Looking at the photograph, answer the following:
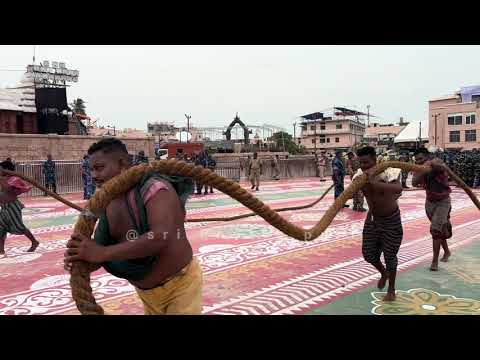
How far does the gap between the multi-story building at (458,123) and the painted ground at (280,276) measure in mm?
38622

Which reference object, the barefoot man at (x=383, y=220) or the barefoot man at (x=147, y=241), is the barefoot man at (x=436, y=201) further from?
the barefoot man at (x=147, y=241)

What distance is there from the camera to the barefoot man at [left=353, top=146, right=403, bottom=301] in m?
3.86

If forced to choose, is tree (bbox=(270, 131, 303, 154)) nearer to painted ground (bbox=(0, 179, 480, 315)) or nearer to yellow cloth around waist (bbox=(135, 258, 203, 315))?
painted ground (bbox=(0, 179, 480, 315))

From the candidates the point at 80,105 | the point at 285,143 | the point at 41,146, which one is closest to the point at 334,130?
the point at 285,143

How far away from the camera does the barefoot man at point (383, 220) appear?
386 cm

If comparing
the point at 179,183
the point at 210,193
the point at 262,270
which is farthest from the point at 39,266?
the point at 210,193

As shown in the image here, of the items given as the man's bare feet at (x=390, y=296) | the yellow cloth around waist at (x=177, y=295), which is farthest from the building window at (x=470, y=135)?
the yellow cloth around waist at (x=177, y=295)

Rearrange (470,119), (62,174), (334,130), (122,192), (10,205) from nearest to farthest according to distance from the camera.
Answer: (122,192)
(10,205)
(62,174)
(470,119)
(334,130)

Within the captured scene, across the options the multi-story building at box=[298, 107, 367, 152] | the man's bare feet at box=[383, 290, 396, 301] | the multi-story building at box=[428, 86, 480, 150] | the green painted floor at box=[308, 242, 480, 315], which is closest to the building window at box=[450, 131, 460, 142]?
the multi-story building at box=[428, 86, 480, 150]

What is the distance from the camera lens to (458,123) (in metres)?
42.3

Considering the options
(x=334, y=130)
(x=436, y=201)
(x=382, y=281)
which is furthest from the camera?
(x=334, y=130)

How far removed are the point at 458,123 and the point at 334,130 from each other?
3323 centimetres

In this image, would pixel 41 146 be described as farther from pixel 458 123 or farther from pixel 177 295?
pixel 458 123
